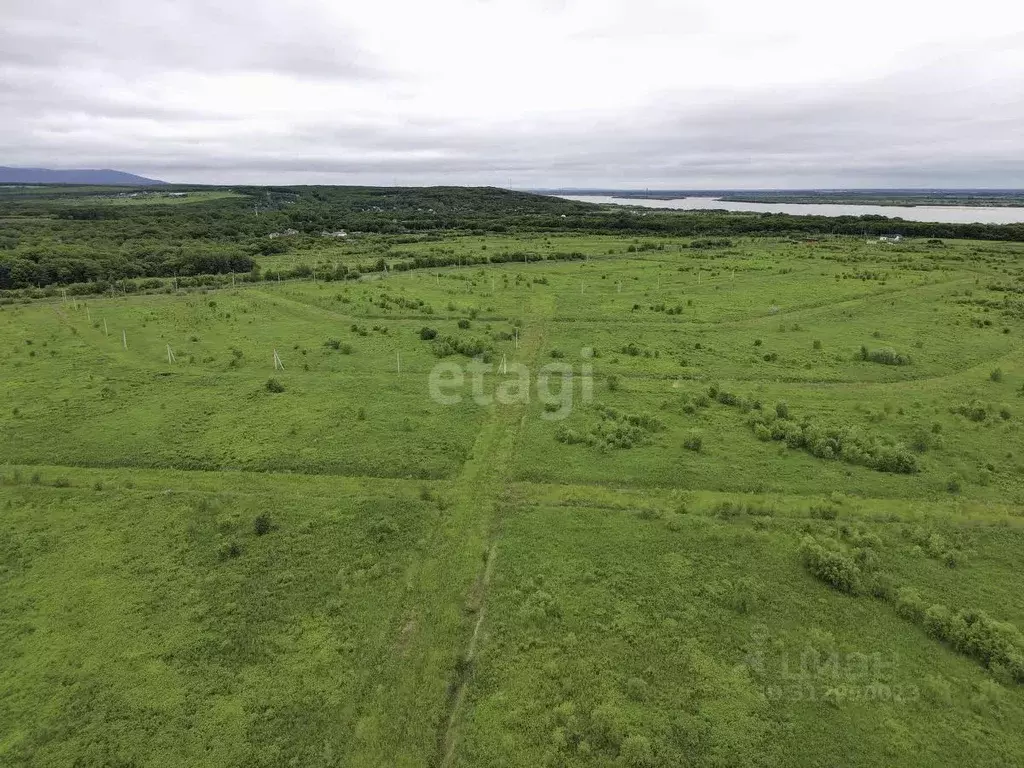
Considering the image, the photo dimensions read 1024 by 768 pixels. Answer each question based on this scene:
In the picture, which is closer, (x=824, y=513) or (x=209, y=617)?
(x=209, y=617)

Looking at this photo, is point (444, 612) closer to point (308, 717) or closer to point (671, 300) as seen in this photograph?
point (308, 717)

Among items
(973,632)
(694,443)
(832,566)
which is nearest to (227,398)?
(694,443)

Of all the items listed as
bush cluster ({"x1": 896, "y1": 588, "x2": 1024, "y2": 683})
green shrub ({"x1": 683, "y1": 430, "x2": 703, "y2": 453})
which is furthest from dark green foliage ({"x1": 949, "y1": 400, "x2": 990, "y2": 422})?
bush cluster ({"x1": 896, "y1": 588, "x2": 1024, "y2": 683})

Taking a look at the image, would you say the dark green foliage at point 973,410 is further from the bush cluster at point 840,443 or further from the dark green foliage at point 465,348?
the dark green foliage at point 465,348

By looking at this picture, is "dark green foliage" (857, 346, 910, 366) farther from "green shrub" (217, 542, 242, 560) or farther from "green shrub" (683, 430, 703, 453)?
"green shrub" (217, 542, 242, 560)

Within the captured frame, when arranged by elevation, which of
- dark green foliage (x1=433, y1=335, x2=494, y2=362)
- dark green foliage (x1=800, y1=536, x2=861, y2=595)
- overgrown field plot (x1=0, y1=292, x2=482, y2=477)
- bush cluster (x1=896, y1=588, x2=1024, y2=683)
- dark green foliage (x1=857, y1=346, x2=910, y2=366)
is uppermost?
dark green foliage (x1=857, y1=346, x2=910, y2=366)

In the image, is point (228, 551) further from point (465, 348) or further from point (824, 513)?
point (465, 348)

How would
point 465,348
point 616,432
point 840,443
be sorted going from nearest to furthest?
point 840,443
point 616,432
point 465,348

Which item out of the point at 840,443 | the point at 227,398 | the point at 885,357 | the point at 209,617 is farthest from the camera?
the point at 885,357
